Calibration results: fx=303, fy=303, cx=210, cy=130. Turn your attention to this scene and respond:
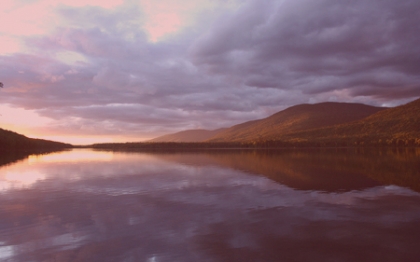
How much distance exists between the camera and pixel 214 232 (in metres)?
19.4

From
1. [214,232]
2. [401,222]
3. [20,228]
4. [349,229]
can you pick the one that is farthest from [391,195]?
[20,228]

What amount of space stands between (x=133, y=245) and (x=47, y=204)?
52.3ft

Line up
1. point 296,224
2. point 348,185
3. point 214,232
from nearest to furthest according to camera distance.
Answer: point 214,232
point 296,224
point 348,185

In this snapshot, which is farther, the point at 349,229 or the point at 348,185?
the point at 348,185

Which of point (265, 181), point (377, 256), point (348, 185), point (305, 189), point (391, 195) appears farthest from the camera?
point (265, 181)

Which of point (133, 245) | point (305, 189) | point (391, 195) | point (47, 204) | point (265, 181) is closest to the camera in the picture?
point (133, 245)

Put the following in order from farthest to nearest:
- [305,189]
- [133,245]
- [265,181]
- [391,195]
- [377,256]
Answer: [265,181], [305,189], [391,195], [133,245], [377,256]

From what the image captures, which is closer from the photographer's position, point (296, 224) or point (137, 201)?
point (296, 224)

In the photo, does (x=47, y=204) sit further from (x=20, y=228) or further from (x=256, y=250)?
(x=256, y=250)

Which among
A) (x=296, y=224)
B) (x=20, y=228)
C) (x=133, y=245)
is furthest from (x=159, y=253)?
(x=20, y=228)

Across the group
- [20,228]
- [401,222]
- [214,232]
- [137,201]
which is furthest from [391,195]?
[20,228]

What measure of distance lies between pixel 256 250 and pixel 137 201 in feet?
52.7

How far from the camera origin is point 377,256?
15352 mm

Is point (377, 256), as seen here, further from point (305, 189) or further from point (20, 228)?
point (20, 228)
